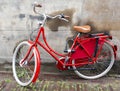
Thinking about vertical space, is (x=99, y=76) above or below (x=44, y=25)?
below

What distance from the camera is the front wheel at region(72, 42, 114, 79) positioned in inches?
257

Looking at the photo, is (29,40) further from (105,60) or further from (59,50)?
(105,60)

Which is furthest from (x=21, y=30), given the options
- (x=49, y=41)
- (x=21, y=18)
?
(x=49, y=41)

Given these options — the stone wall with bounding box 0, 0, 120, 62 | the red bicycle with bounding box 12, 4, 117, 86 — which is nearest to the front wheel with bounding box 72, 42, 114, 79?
the red bicycle with bounding box 12, 4, 117, 86

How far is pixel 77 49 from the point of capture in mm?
6277

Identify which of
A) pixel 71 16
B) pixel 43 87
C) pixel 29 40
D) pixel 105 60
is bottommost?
pixel 43 87

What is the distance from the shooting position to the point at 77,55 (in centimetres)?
635

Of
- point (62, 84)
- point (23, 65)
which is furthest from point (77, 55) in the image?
point (23, 65)

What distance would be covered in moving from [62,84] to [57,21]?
148cm

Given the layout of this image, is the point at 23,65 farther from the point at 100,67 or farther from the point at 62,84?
the point at 100,67

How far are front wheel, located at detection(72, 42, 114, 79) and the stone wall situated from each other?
0.47m

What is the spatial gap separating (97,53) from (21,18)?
6.48ft

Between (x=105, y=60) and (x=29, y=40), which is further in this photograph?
(x=105, y=60)

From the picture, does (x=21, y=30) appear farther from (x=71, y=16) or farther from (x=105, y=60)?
(x=105, y=60)
